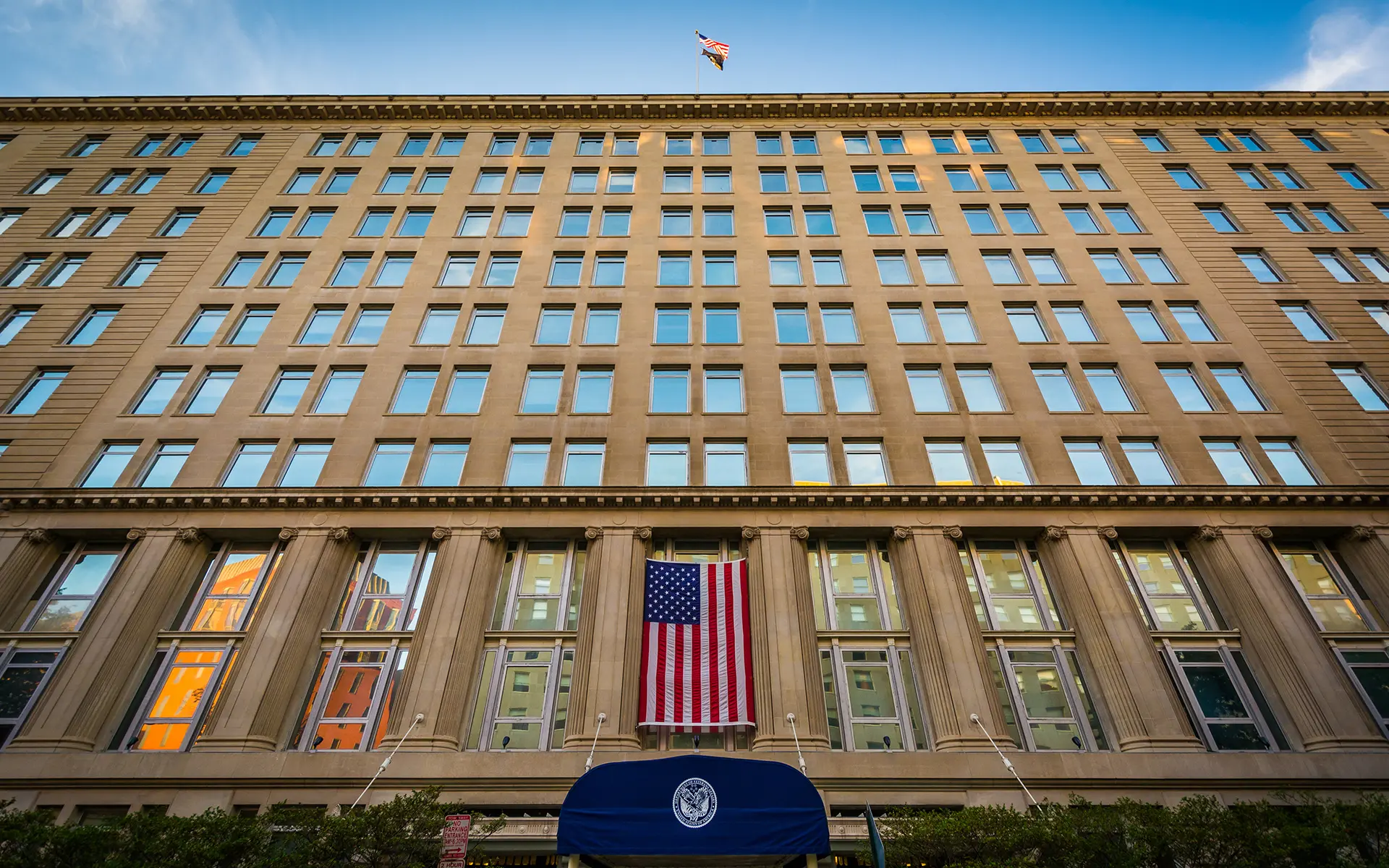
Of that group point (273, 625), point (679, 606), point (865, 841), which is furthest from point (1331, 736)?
point (273, 625)

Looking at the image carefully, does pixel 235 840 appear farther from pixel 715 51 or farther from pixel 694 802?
pixel 715 51

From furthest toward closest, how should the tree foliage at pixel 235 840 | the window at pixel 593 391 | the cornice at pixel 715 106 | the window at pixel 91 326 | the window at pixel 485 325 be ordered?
the cornice at pixel 715 106
the window at pixel 91 326
the window at pixel 485 325
the window at pixel 593 391
the tree foliage at pixel 235 840

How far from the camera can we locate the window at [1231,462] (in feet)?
80.2

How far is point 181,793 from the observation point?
59.5 ft

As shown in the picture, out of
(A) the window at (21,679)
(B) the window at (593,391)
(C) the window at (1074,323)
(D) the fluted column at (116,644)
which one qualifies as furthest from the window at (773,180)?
(A) the window at (21,679)

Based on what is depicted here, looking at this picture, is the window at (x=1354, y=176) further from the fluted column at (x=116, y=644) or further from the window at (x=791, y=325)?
the fluted column at (x=116, y=644)

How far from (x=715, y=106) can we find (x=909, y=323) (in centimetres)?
1784

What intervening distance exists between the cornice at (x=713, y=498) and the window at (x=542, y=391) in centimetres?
444

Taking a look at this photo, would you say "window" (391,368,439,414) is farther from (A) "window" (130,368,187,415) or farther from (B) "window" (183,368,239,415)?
(A) "window" (130,368,187,415)

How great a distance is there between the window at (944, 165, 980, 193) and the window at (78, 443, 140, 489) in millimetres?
33092

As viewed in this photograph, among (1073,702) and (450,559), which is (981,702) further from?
(450,559)

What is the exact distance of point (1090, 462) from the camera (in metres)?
25.0

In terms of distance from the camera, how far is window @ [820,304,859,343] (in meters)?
28.9

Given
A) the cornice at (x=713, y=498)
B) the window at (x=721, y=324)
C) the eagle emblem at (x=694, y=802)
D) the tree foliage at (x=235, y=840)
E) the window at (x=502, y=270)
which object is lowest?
the tree foliage at (x=235, y=840)
